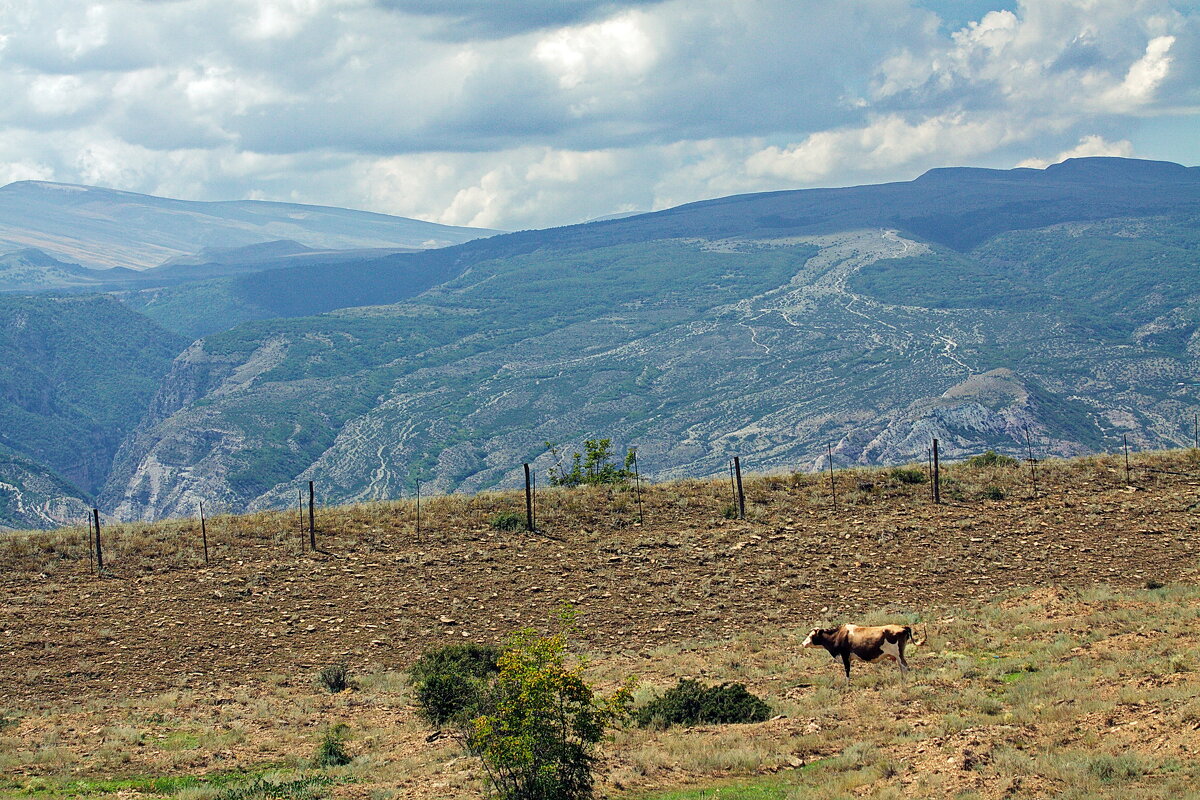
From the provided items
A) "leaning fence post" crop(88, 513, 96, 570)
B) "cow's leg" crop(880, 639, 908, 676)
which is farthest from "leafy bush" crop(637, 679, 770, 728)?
"leaning fence post" crop(88, 513, 96, 570)

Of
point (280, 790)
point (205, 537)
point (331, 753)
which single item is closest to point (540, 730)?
point (280, 790)

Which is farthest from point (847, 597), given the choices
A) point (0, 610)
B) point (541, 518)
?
point (0, 610)

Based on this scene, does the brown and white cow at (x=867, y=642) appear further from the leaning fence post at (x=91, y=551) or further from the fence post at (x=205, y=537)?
the leaning fence post at (x=91, y=551)

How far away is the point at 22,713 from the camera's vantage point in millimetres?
18812

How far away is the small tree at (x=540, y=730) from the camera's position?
1286 centimetres

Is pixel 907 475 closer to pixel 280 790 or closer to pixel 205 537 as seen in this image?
pixel 205 537

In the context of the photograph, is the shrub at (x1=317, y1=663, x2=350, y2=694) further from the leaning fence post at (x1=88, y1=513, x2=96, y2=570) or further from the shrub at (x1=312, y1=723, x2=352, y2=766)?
the leaning fence post at (x1=88, y1=513, x2=96, y2=570)

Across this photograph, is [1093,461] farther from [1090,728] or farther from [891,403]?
[891,403]

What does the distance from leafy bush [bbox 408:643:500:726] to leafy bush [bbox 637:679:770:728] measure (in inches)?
106

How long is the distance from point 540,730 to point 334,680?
8447mm

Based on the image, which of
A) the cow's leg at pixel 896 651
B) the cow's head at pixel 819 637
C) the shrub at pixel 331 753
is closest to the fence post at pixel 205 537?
the shrub at pixel 331 753

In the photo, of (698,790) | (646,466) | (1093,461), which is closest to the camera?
(698,790)

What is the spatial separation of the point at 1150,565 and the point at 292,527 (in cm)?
2205

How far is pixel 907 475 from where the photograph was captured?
1325 inches
